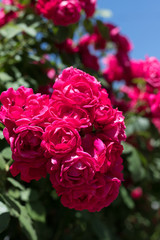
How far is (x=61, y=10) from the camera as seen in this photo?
5.43 feet

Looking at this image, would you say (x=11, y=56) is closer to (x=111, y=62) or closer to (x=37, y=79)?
(x=37, y=79)

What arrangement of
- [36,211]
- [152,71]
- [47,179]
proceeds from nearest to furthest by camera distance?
[36,211] < [47,179] < [152,71]

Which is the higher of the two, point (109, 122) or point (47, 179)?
point (109, 122)

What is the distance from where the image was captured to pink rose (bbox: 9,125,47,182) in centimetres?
93

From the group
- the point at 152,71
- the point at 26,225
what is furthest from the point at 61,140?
the point at 152,71

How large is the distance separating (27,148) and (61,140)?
110mm

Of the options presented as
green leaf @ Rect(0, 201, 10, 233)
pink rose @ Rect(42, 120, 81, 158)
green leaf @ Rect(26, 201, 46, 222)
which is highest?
pink rose @ Rect(42, 120, 81, 158)

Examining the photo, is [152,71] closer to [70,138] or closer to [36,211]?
[36,211]

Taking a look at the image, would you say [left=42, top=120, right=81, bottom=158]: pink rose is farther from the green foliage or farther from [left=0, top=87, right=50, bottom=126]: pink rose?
the green foliage

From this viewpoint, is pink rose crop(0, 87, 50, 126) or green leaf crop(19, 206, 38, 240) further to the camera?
green leaf crop(19, 206, 38, 240)

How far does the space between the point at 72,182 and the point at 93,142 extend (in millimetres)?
134

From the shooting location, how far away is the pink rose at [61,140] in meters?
0.90

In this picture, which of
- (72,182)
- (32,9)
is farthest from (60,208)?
(32,9)

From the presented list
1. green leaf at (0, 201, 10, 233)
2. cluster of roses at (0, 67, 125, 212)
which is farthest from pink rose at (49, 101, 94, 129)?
green leaf at (0, 201, 10, 233)
